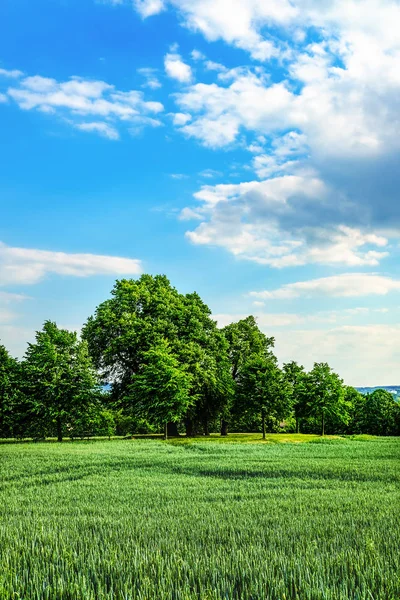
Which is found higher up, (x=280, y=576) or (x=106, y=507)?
(x=280, y=576)

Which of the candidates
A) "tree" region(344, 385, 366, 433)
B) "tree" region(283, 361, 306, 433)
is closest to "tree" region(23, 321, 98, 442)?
"tree" region(283, 361, 306, 433)

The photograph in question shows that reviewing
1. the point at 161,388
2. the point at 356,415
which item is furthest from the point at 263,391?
the point at 356,415

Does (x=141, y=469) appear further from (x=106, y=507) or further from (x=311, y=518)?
(x=311, y=518)

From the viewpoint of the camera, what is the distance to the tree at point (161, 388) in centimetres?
4559

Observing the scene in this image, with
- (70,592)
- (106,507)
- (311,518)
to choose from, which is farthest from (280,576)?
(106,507)

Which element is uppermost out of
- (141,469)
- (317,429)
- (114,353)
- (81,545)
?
(114,353)

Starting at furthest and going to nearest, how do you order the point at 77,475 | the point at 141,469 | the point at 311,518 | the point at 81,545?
1. the point at 141,469
2. the point at 77,475
3. the point at 311,518
4. the point at 81,545

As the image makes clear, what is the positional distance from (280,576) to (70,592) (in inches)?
105

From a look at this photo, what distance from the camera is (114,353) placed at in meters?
51.5

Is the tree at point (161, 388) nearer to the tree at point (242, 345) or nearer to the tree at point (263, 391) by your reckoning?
the tree at point (263, 391)

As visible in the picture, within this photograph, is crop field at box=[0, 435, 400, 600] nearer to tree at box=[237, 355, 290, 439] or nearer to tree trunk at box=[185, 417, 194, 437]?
tree at box=[237, 355, 290, 439]

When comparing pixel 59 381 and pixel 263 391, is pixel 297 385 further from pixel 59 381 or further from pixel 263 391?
pixel 59 381

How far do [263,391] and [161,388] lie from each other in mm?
15112

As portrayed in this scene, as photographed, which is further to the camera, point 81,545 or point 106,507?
point 106,507
